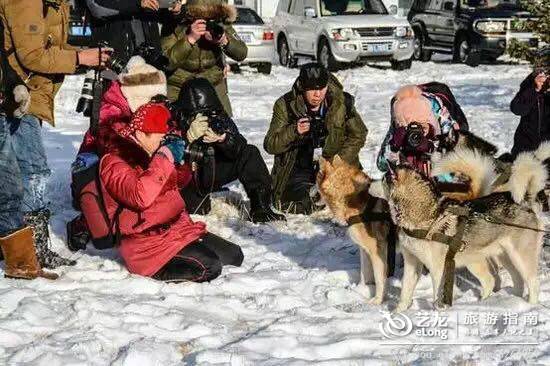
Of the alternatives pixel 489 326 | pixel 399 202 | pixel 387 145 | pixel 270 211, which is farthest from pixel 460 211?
pixel 270 211

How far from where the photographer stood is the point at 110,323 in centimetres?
367

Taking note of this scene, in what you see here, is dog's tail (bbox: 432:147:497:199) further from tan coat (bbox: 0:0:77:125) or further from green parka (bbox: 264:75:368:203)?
tan coat (bbox: 0:0:77:125)

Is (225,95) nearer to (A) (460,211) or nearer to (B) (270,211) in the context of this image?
(B) (270,211)

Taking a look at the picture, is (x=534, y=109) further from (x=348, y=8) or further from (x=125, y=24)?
(x=348, y=8)

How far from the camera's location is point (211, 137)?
17.3 feet

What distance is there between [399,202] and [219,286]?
1.15 metres

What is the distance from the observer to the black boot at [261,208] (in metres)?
5.70

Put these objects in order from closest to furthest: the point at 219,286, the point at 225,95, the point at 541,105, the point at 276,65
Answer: the point at 219,286 < the point at 541,105 < the point at 225,95 < the point at 276,65

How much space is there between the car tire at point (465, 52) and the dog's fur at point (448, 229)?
13.6m

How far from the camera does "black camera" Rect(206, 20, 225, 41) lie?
5902mm

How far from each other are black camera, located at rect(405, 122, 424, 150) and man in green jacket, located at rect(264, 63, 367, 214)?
138cm

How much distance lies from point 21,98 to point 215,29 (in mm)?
2248

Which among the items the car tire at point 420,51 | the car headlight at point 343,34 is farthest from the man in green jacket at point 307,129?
→ the car tire at point 420,51

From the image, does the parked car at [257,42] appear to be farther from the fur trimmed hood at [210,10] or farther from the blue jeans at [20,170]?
the blue jeans at [20,170]
